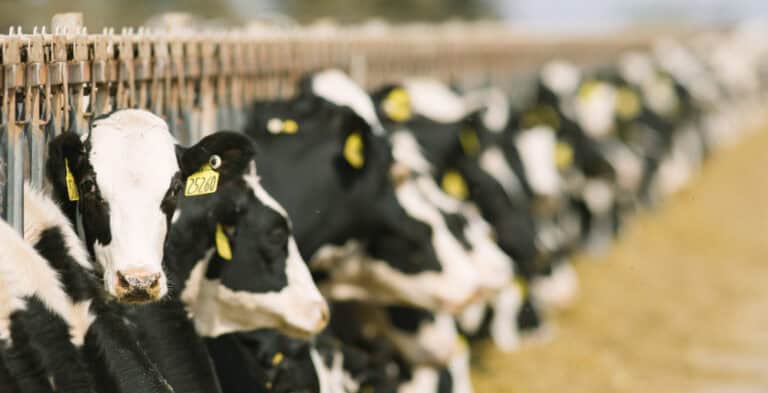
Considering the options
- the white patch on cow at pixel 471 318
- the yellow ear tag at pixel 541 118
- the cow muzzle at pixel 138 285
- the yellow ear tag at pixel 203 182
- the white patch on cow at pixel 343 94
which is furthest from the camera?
the yellow ear tag at pixel 541 118

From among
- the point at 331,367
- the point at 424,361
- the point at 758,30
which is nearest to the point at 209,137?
the point at 331,367

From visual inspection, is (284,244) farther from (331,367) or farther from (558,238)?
(558,238)

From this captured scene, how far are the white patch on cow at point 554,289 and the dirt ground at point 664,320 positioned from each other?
14 centimetres

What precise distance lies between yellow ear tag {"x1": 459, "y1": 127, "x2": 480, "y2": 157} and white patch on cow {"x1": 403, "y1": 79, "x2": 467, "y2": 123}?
10 cm

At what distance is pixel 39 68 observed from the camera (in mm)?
4867

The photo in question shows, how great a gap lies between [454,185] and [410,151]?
2.86 ft

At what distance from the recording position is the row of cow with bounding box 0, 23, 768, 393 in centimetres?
445

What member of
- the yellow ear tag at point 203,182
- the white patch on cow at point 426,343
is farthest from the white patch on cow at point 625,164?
the yellow ear tag at point 203,182

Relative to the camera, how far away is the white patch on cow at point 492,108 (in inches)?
394

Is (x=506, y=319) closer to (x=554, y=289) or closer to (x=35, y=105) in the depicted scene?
(x=554, y=289)

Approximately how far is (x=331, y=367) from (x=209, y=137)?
6.09 ft

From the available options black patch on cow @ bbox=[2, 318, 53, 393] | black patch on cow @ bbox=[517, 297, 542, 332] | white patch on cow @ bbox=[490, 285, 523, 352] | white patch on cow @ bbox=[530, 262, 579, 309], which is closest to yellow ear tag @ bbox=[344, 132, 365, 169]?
black patch on cow @ bbox=[2, 318, 53, 393]

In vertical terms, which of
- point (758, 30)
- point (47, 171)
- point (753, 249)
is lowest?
point (753, 249)

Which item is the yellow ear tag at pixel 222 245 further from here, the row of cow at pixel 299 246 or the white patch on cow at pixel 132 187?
the white patch on cow at pixel 132 187
